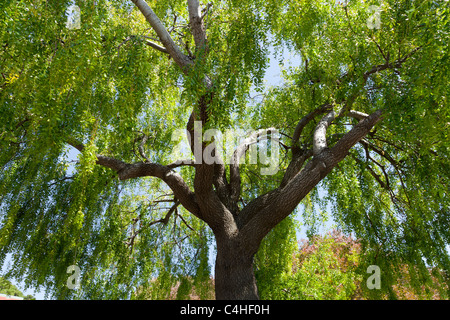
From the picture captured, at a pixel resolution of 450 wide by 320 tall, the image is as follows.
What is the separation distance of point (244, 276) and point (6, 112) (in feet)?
8.45

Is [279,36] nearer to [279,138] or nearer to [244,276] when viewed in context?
[279,138]

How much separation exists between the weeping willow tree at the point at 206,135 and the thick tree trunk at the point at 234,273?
1 cm

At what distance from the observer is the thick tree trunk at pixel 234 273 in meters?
2.98

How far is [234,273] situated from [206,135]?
4.45 feet

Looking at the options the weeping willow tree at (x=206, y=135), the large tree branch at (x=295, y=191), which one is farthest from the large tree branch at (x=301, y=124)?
the large tree branch at (x=295, y=191)

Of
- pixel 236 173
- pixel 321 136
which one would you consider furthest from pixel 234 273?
pixel 321 136

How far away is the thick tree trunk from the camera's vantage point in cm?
298

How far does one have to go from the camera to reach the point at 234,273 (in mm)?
3109

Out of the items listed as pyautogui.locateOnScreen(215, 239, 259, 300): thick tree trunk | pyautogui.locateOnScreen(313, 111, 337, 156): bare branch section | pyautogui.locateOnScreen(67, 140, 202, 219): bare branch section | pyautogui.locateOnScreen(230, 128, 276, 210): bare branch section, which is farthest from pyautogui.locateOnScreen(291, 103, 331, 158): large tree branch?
pyautogui.locateOnScreen(215, 239, 259, 300): thick tree trunk

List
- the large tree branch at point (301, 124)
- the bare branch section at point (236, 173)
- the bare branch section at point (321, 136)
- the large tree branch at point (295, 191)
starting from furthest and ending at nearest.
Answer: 1. the large tree branch at point (301, 124)
2. the bare branch section at point (236, 173)
3. the bare branch section at point (321, 136)
4. the large tree branch at point (295, 191)

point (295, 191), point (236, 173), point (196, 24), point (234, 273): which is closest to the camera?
point (234, 273)

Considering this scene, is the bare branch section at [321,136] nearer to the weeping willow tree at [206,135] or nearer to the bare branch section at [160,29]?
the weeping willow tree at [206,135]

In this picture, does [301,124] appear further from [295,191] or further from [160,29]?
[160,29]
